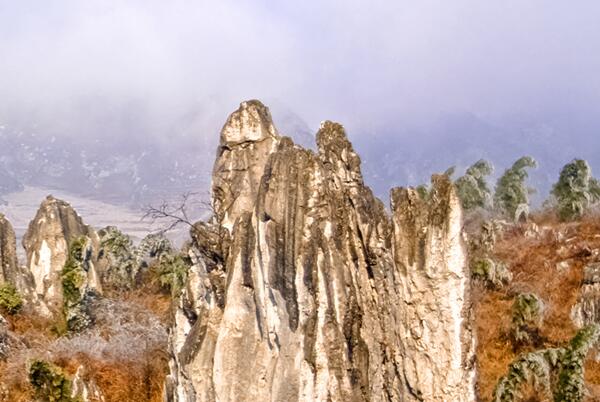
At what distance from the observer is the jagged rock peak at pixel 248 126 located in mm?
8469

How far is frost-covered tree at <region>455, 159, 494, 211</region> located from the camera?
80.7 feet

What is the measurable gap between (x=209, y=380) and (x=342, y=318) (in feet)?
4.00

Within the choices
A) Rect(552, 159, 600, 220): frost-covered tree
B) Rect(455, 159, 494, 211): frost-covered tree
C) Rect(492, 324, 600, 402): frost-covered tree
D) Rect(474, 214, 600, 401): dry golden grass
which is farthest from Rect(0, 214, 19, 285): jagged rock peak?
Rect(552, 159, 600, 220): frost-covered tree

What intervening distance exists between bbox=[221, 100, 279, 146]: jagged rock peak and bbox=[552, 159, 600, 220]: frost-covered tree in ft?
47.2

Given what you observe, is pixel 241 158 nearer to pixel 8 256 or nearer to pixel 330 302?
pixel 330 302

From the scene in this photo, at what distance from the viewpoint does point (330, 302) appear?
5.91 metres

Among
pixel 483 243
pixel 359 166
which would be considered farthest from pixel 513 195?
pixel 359 166

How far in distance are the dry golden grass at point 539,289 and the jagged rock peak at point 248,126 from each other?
4.98 meters

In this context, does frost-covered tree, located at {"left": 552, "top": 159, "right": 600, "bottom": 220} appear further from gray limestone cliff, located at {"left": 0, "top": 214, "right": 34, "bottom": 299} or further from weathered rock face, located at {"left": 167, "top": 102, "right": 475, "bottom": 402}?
weathered rock face, located at {"left": 167, "top": 102, "right": 475, "bottom": 402}

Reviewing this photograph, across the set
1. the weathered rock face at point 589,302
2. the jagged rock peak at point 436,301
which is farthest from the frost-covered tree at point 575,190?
the jagged rock peak at point 436,301

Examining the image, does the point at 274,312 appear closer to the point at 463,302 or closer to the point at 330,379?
the point at 330,379

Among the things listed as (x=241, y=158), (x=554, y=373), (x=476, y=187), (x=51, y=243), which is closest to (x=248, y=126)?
(x=241, y=158)

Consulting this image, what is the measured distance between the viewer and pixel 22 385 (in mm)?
11484

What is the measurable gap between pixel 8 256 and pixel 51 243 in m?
1.37
